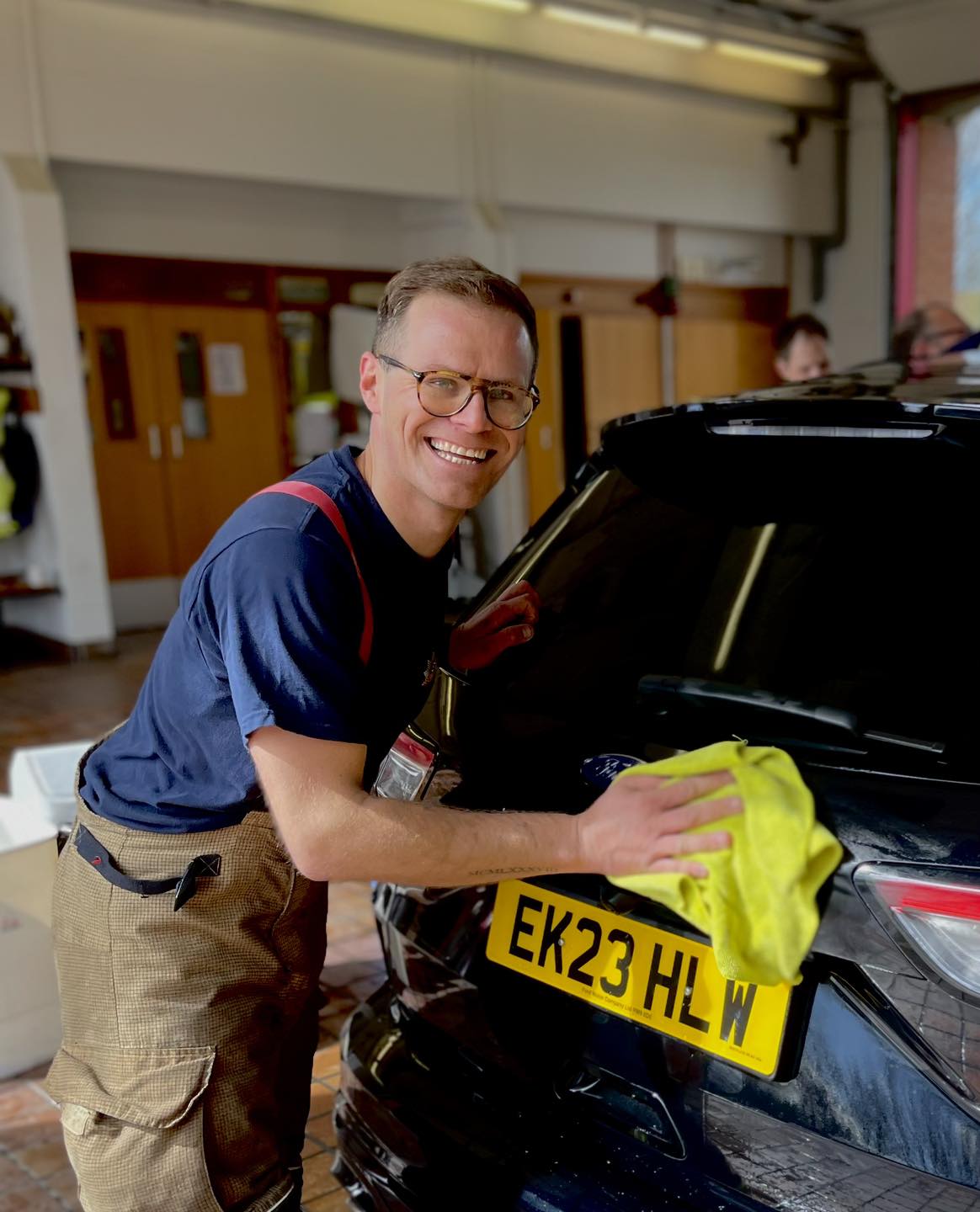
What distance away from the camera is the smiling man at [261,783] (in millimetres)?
1335

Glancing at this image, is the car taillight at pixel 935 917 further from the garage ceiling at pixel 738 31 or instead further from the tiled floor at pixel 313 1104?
the garage ceiling at pixel 738 31

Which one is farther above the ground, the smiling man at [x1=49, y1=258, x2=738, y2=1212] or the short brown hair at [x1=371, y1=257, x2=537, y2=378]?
the short brown hair at [x1=371, y1=257, x2=537, y2=378]

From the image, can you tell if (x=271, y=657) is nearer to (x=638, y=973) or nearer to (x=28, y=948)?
(x=638, y=973)

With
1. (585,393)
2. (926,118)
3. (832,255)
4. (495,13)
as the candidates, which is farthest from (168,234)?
(926,118)

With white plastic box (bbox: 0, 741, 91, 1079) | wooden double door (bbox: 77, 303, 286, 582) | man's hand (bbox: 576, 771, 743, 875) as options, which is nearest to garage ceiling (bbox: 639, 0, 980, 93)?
wooden double door (bbox: 77, 303, 286, 582)

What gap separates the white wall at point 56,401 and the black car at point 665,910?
6.99 m

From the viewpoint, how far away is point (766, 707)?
1524 mm

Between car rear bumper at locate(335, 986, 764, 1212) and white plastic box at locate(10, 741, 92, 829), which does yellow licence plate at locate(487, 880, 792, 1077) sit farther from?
white plastic box at locate(10, 741, 92, 829)

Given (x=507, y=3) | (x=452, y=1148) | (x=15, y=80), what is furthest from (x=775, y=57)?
(x=452, y=1148)

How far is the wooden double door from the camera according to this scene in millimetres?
9367

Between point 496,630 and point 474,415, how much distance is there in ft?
1.53

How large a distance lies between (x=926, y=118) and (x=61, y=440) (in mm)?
10330

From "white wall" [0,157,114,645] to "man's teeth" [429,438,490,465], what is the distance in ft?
23.9

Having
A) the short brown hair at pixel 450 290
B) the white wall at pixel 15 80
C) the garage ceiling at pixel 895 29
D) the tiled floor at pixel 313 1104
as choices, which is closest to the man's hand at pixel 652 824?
the short brown hair at pixel 450 290
